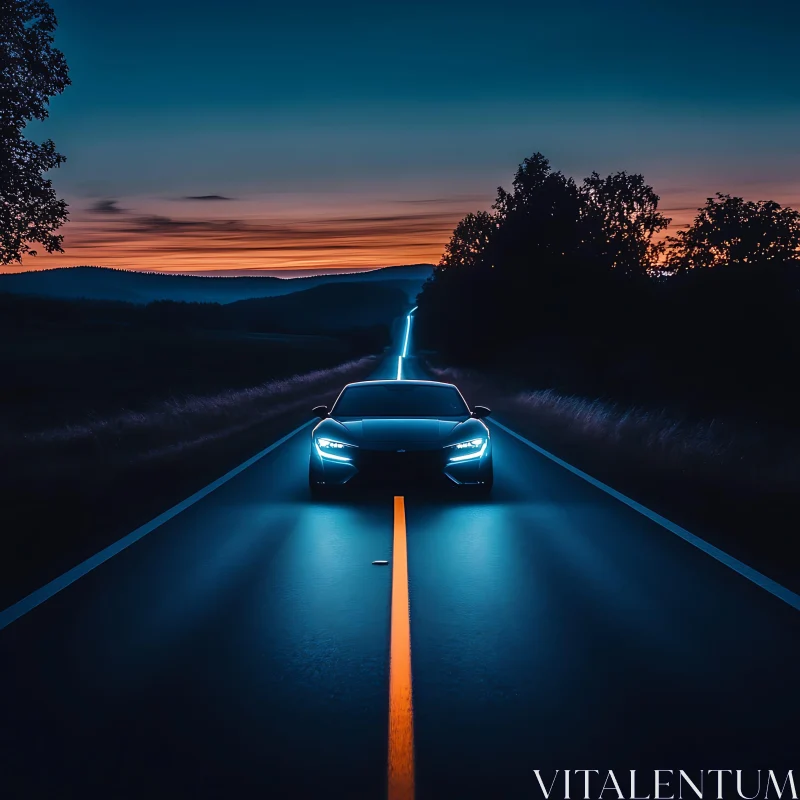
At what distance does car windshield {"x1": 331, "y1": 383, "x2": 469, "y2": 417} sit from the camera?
12.8 metres

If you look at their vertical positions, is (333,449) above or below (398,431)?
below

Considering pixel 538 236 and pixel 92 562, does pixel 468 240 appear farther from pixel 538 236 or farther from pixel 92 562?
pixel 92 562

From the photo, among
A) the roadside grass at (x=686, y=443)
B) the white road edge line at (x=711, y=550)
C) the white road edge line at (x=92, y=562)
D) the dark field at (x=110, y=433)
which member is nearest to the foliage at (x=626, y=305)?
the dark field at (x=110, y=433)

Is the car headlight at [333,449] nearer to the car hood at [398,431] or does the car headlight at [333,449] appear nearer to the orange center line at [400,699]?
the car hood at [398,431]

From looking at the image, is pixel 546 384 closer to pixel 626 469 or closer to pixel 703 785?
pixel 626 469

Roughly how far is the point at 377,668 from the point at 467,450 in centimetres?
626

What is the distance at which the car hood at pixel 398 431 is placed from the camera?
37.4ft

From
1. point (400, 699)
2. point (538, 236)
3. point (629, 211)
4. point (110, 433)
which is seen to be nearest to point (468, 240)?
point (629, 211)

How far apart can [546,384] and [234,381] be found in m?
19.4

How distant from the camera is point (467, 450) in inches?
459

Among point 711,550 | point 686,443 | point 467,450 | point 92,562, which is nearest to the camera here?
point 92,562

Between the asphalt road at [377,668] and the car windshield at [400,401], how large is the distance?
3.30 metres

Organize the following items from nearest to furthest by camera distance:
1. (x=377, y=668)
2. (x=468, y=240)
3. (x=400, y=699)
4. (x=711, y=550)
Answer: (x=400, y=699) → (x=377, y=668) → (x=711, y=550) → (x=468, y=240)

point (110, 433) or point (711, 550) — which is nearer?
point (711, 550)
